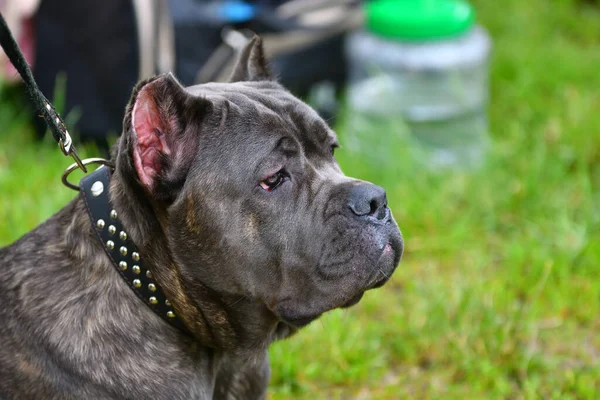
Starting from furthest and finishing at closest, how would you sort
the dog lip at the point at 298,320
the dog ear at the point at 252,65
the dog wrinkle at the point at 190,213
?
1. the dog ear at the point at 252,65
2. the dog lip at the point at 298,320
3. the dog wrinkle at the point at 190,213

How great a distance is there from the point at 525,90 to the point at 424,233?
2092 mm

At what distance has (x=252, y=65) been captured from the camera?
3145 mm

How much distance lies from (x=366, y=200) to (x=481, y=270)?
217 cm

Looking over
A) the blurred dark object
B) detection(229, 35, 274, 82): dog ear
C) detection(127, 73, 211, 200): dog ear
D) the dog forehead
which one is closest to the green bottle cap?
the blurred dark object

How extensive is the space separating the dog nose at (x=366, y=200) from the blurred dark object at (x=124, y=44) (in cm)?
269

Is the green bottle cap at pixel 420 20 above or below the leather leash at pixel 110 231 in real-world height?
below

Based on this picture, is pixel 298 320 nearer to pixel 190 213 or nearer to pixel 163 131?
pixel 190 213

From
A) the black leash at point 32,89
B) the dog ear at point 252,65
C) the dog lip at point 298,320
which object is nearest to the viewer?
the black leash at point 32,89

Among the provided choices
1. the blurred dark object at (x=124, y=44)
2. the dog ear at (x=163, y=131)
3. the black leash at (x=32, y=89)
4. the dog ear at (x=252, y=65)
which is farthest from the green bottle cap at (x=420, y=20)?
the black leash at (x=32, y=89)

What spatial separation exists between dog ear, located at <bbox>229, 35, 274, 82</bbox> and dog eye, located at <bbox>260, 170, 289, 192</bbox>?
1.91 ft

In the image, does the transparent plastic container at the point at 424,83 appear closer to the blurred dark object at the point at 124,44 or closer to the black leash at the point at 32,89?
the blurred dark object at the point at 124,44

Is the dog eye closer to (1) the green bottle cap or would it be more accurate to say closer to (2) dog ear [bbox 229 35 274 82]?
(2) dog ear [bbox 229 35 274 82]

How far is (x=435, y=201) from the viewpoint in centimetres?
511

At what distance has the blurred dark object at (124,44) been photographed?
5316 mm
